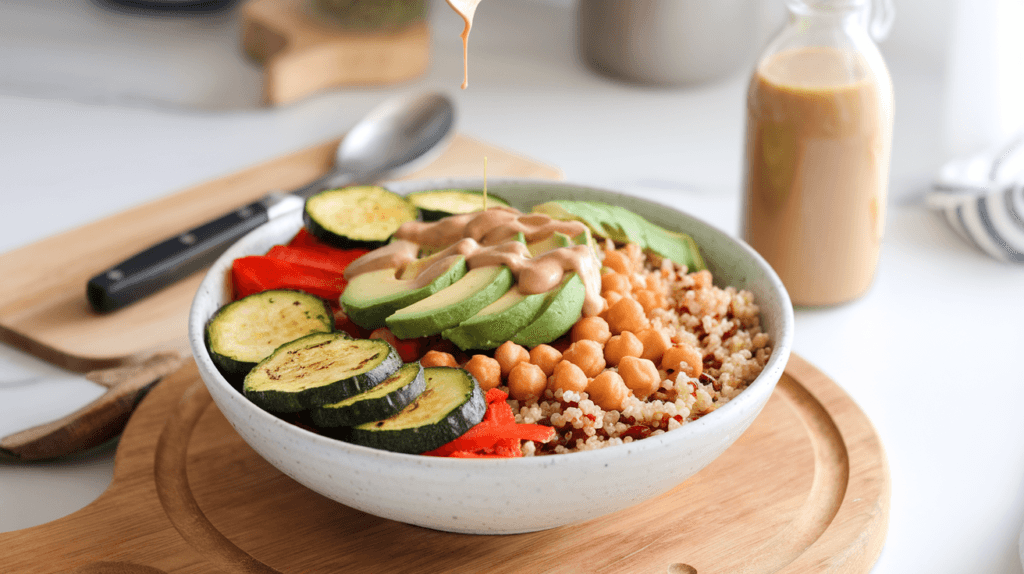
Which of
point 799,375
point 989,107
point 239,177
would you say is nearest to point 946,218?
point 989,107

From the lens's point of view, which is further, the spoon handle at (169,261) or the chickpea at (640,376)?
the spoon handle at (169,261)

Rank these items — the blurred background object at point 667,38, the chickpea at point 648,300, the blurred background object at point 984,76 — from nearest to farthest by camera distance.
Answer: the chickpea at point 648,300, the blurred background object at point 984,76, the blurred background object at point 667,38

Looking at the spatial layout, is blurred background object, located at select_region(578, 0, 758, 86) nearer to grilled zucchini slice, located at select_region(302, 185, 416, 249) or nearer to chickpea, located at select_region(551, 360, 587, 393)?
grilled zucchini slice, located at select_region(302, 185, 416, 249)

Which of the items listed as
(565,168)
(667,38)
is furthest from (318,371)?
(667,38)

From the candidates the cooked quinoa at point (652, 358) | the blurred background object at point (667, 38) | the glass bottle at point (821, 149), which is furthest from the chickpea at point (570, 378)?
the blurred background object at point (667, 38)

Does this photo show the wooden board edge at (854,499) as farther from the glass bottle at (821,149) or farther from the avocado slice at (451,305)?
the avocado slice at (451,305)

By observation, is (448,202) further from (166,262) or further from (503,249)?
(166,262)

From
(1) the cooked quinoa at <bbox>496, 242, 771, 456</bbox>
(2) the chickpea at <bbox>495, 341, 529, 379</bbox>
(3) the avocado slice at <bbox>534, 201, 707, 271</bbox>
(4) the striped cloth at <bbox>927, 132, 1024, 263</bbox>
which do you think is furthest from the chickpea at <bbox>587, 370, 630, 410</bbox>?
(4) the striped cloth at <bbox>927, 132, 1024, 263</bbox>

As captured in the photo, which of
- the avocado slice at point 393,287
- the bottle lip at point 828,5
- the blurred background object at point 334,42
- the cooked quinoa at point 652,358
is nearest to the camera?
the cooked quinoa at point 652,358
